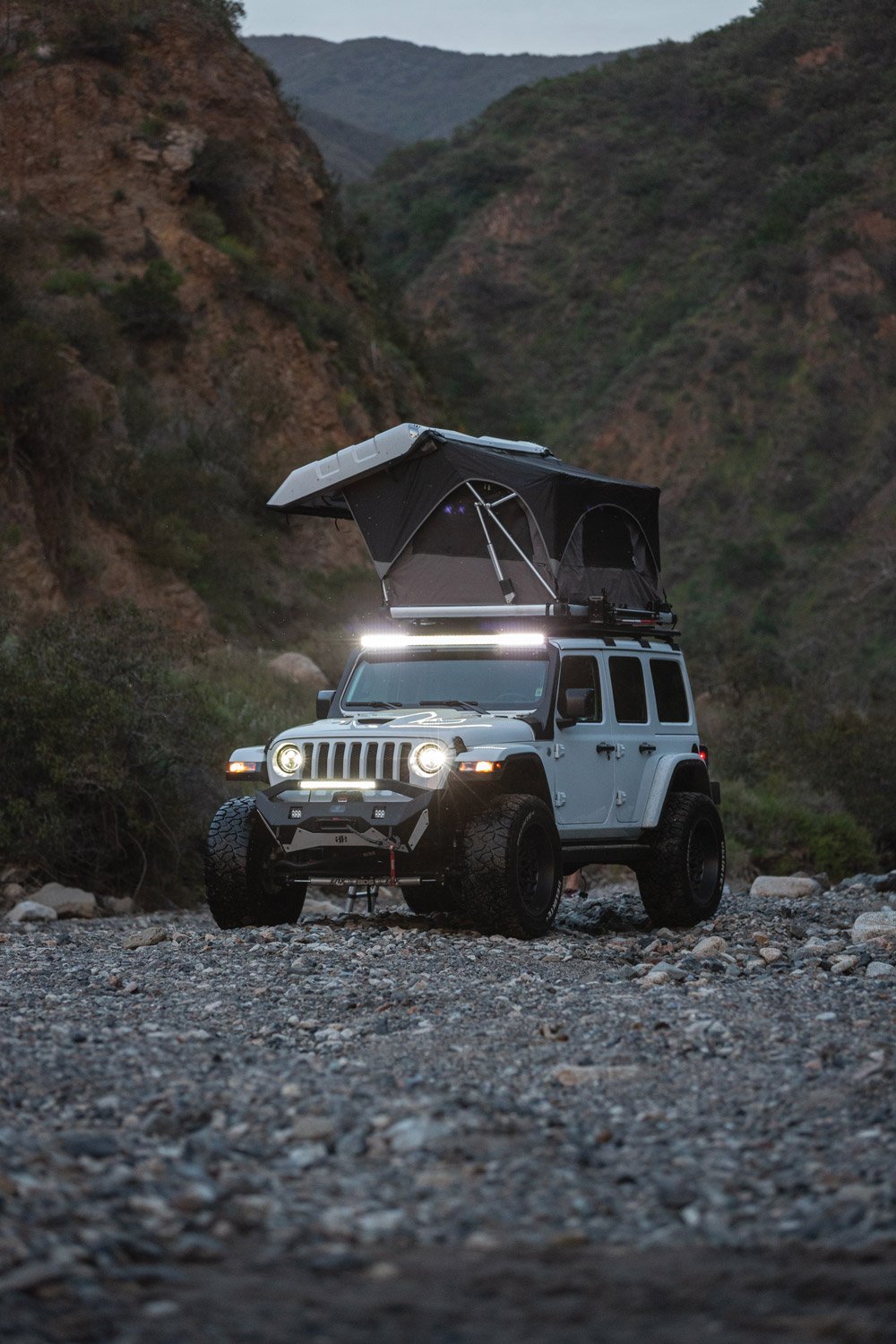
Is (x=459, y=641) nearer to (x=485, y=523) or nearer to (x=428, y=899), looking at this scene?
(x=485, y=523)

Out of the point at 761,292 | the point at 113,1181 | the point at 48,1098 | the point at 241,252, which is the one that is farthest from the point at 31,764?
the point at 761,292

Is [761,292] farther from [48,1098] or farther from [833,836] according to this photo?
[48,1098]

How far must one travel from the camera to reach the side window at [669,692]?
12.8 metres

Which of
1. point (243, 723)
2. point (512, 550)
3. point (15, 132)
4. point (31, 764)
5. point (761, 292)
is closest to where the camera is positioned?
point (512, 550)

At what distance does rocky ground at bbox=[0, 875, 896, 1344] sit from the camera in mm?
3781

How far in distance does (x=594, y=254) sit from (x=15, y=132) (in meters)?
45.8

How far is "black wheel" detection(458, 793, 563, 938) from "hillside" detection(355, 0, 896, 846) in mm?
23986

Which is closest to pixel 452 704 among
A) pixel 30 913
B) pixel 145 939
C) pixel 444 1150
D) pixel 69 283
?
pixel 145 939

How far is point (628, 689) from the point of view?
12250 mm

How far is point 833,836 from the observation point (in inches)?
957

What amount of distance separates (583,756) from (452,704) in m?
1.05

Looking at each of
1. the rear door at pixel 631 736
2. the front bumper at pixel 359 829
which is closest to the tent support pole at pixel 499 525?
the rear door at pixel 631 736

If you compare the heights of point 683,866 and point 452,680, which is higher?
point 452,680

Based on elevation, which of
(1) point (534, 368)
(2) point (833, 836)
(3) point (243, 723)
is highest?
(1) point (534, 368)
